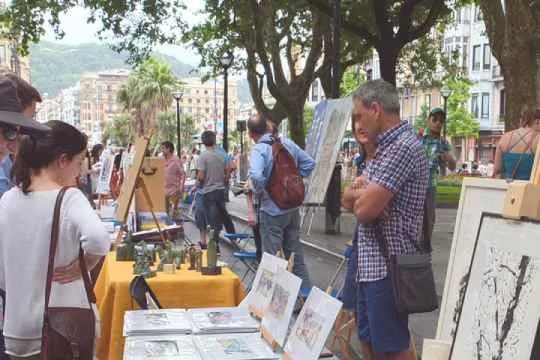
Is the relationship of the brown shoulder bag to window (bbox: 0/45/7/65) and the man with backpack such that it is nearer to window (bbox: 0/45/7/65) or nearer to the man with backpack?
the man with backpack

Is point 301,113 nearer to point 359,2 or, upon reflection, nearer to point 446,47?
point 359,2

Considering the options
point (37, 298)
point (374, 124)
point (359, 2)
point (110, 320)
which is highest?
point (359, 2)

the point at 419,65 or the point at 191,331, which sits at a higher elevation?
the point at 419,65

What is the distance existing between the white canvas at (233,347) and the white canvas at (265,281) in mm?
205

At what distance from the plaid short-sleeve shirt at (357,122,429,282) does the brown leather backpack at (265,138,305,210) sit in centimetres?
319

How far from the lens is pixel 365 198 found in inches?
115

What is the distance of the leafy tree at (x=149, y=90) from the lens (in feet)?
226

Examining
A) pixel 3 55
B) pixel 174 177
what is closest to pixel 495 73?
pixel 174 177

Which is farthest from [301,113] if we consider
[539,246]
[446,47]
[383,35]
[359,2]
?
[446,47]

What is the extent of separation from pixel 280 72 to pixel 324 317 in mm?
16630

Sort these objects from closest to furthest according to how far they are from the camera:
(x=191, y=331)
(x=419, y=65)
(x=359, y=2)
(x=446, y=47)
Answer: (x=191, y=331), (x=359, y=2), (x=419, y=65), (x=446, y=47)

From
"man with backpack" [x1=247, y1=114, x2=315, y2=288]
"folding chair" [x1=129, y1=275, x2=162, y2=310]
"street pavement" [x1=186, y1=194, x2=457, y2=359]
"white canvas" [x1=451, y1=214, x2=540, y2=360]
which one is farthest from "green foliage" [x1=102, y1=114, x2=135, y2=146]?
"white canvas" [x1=451, y1=214, x2=540, y2=360]

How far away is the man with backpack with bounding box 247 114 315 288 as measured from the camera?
6.29 m

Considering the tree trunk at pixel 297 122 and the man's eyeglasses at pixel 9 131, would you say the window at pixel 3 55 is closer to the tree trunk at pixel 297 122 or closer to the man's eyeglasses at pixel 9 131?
the tree trunk at pixel 297 122
